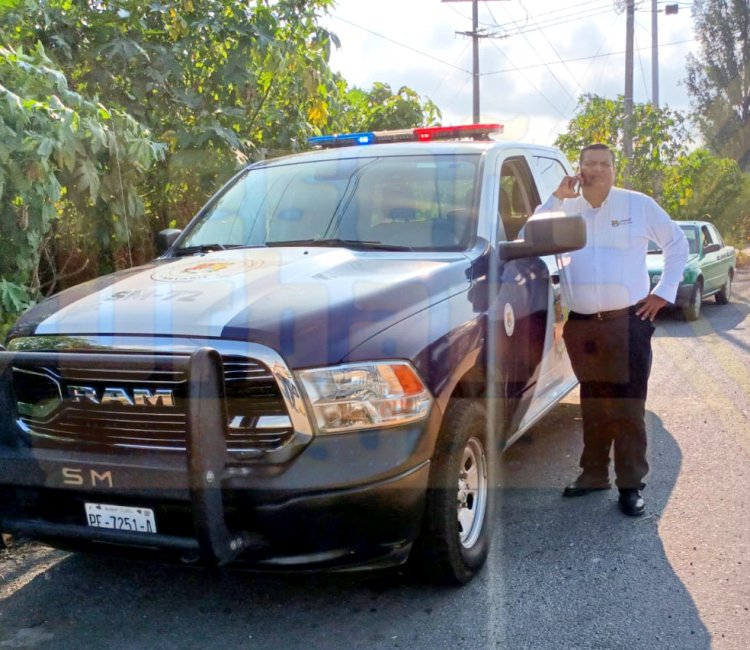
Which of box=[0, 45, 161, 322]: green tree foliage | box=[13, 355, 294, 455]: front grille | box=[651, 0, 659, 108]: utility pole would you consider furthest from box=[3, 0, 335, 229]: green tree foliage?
box=[651, 0, 659, 108]: utility pole

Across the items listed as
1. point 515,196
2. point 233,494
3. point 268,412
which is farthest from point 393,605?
point 515,196

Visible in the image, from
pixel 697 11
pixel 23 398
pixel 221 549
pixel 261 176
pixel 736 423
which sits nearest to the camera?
pixel 221 549

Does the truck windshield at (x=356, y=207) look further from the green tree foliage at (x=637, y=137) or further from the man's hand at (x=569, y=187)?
the green tree foliage at (x=637, y=137)

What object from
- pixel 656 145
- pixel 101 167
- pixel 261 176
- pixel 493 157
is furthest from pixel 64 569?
pixel 656 145

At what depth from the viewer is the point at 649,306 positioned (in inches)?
172

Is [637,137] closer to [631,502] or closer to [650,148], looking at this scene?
[650,148]

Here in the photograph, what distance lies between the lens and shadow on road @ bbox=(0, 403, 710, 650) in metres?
3.21

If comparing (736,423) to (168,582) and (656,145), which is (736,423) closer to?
(168,582)

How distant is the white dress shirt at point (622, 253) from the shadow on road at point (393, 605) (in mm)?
1176

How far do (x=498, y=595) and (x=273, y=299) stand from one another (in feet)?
5.09

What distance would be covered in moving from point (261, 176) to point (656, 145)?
1636cm

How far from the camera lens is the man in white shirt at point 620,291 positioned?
441 centimetres

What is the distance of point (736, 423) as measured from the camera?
20.2 feet

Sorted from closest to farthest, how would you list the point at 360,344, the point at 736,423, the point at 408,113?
1. the point at 360,344
2. the point at 736,423
3. the point at 408,113
